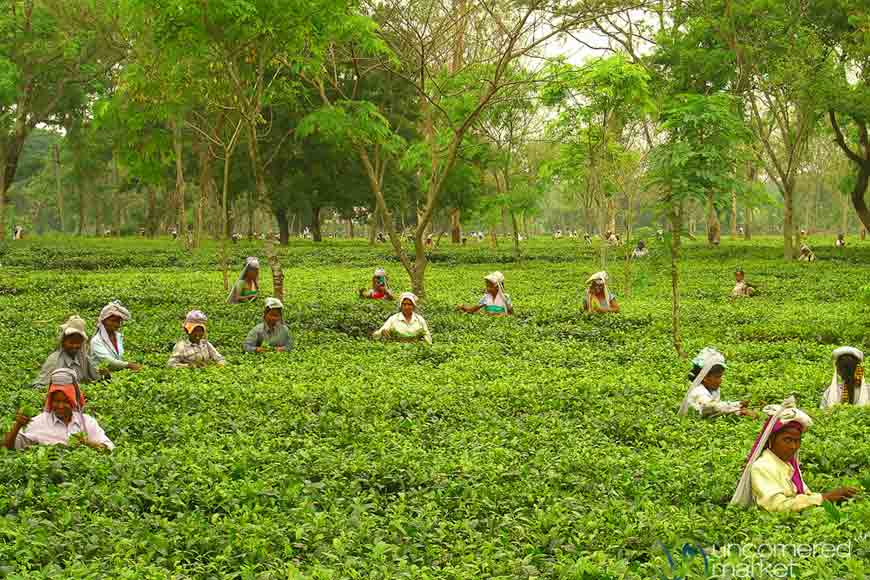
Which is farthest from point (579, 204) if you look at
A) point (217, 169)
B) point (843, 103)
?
point (843, 103)

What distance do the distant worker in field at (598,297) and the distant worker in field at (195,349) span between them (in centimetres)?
898

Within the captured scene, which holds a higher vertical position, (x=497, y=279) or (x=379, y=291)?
(x=497, y=279)

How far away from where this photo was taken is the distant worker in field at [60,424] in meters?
8.73

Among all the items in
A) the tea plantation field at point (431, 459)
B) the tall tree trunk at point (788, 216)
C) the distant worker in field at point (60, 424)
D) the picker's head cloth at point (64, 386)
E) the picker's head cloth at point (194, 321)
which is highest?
the tall tree trunk at point (788, 216)

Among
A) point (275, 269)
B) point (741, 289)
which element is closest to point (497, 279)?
point (275, 269)

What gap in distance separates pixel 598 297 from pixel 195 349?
957cm

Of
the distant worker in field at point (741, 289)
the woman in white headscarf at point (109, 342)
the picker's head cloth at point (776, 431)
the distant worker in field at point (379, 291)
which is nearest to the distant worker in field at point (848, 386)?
the picker's head cloth at point (776, 431)

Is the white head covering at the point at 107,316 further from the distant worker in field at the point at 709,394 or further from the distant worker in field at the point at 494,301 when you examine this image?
the distant worker in field at the point at 494,301

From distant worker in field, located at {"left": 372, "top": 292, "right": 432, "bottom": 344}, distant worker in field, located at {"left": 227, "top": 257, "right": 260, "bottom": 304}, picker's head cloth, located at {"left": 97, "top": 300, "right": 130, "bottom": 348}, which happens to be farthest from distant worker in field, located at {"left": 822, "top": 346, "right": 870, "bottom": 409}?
Answer: distant worker in field, located at {"left": 227, "top": 257, "right": 260, "bottom": 304}

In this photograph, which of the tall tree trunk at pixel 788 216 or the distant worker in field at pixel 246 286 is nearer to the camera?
the distant worker in field at pixel 246 286

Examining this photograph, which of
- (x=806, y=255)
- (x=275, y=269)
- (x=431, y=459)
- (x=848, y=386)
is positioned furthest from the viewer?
(x=806, y=255)

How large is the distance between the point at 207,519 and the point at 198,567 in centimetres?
108

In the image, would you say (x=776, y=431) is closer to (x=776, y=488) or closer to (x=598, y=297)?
(x=776, y=488)

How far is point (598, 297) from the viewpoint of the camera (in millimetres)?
Result: 19797
